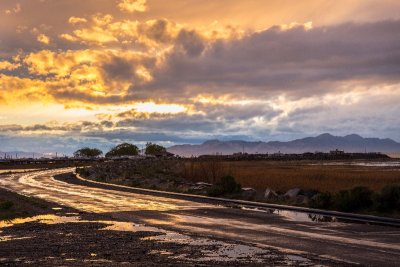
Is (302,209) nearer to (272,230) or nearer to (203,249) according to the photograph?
(272,230)

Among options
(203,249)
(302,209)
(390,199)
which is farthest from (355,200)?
(203,249)

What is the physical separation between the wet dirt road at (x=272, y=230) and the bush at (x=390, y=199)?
3.72m

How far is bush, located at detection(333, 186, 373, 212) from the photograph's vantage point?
78.8 feet

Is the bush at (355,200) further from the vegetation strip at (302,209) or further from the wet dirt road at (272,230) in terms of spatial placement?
the wet dirt road at (272,230)

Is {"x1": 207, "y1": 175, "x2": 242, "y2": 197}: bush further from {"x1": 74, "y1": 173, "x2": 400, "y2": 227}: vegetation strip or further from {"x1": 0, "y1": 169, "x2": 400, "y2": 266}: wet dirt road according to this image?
{"x1": 0, "y1": 169, "x2": 400, "y2": 266}: wet dirt road

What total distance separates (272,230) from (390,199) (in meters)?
7.70

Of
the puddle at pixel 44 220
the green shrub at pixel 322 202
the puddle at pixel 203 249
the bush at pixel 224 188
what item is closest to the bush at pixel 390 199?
the green shrub at pixel 322 202

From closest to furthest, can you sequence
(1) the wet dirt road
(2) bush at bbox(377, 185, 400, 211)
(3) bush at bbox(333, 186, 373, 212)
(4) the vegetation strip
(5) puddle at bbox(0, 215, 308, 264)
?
(5) puddle at bbox(0, 215, 308, 264)
(1) the wet dirt road
(4) the vegetation strip
(2) bush at bbox(377, 185, 400, 211)
(3) bush at bbox(333, 186, 373, 212)

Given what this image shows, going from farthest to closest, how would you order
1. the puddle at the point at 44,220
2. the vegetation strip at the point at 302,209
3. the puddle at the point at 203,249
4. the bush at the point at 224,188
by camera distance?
the bush at the point at 224,188, the puddle at the point at 44,220, the vegetation strip at the point at 302,209, the puddle at the point at 203,249

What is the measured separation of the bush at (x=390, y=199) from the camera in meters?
22.8

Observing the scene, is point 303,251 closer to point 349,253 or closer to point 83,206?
point 349,253

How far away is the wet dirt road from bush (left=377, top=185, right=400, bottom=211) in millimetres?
3718

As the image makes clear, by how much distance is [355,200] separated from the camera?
24016 mm

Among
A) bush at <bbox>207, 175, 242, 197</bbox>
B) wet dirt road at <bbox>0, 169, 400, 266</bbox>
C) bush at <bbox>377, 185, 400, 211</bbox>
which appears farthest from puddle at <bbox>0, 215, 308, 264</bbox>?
bush at <bbox>207, 175, 242, 197</bbox>
